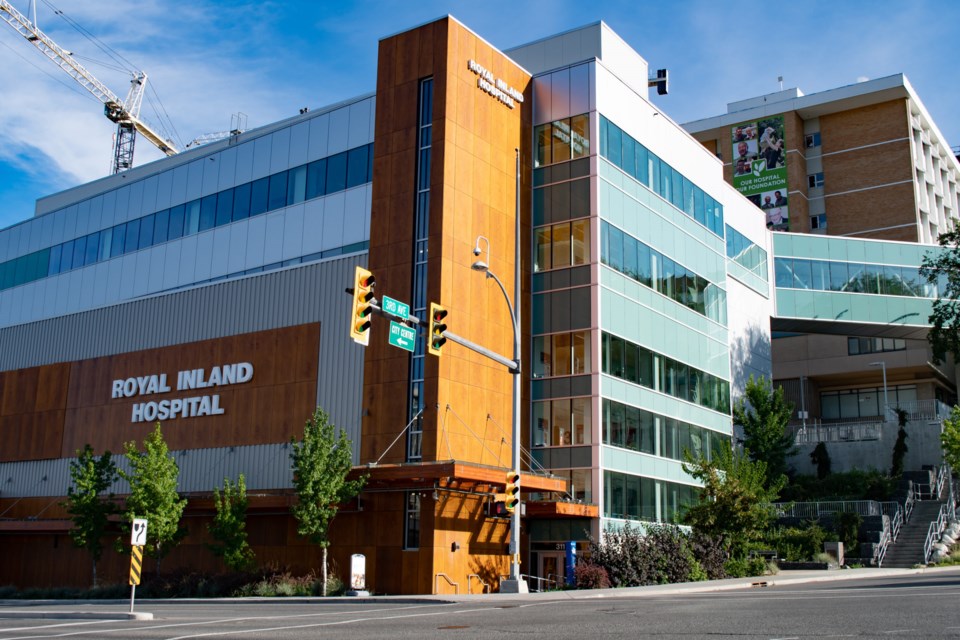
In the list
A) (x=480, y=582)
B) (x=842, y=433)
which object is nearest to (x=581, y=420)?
(x=480, y=582)

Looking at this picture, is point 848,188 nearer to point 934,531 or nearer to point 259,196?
point 934,531

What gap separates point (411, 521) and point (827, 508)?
23.8 meters

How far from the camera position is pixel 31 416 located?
50312mm

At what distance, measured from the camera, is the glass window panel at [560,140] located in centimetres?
4238

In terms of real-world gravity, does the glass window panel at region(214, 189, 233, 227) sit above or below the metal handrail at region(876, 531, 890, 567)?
above

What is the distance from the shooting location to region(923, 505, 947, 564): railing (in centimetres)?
4128

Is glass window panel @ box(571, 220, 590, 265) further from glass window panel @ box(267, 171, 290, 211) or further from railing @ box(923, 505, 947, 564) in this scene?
railing @ box(923, 505, 947, 564)

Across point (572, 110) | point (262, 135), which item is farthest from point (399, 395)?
point (262, 135)

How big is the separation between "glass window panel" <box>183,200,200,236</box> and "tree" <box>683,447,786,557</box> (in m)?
27.3

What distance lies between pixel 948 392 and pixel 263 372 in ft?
196

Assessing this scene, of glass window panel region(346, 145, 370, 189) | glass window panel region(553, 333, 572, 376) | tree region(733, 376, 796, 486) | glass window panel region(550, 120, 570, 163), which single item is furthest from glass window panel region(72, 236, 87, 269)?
tree region(733, 376, 796, 486)

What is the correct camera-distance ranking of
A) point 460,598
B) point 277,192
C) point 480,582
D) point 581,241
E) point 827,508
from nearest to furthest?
point 460,598 → point 480,582 → point 581,241 → point 277,192 → point 827,508

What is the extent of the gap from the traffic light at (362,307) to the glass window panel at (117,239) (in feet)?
118

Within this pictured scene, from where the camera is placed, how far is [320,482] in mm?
32438
